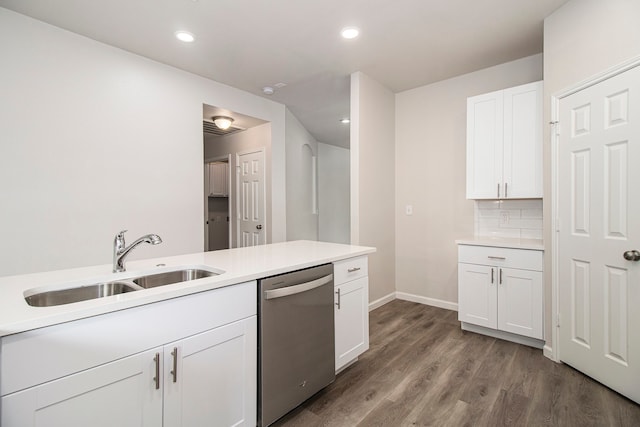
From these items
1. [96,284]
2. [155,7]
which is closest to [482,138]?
[155,7]

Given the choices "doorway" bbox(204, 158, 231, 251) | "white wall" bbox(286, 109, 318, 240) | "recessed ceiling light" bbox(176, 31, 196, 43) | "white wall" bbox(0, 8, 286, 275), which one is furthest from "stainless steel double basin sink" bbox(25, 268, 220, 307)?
"doorway" bbox(204, 158, 231, 251)

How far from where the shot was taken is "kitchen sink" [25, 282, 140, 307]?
1285 millimetres

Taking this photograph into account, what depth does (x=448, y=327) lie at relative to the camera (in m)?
3.09

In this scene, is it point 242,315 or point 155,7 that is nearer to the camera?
point 242,315

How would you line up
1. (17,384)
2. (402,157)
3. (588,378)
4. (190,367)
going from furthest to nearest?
(402,157), (588,378), (190,367), (17,384)

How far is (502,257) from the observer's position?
8.97 feet

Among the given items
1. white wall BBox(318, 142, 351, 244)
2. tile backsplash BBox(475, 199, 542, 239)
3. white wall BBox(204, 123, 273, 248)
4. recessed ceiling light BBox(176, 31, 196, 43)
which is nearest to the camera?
recessed ceiling light BBox(176, 31, 196, 43)

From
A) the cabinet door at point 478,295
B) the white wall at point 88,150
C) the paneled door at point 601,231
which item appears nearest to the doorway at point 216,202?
the white wall at point 88,150

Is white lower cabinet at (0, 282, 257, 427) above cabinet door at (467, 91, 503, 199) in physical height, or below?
below

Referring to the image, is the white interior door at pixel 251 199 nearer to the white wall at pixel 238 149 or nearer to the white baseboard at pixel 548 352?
the white wall at pixel 238 149

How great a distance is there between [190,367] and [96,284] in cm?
61

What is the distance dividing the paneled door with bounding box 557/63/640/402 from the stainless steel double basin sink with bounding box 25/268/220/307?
248 cm

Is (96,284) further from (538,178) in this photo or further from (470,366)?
(538,178)

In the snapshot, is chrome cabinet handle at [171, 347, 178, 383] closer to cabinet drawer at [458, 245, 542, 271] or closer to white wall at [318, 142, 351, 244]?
cabinet drawer at [458, 245, 542, 271]
